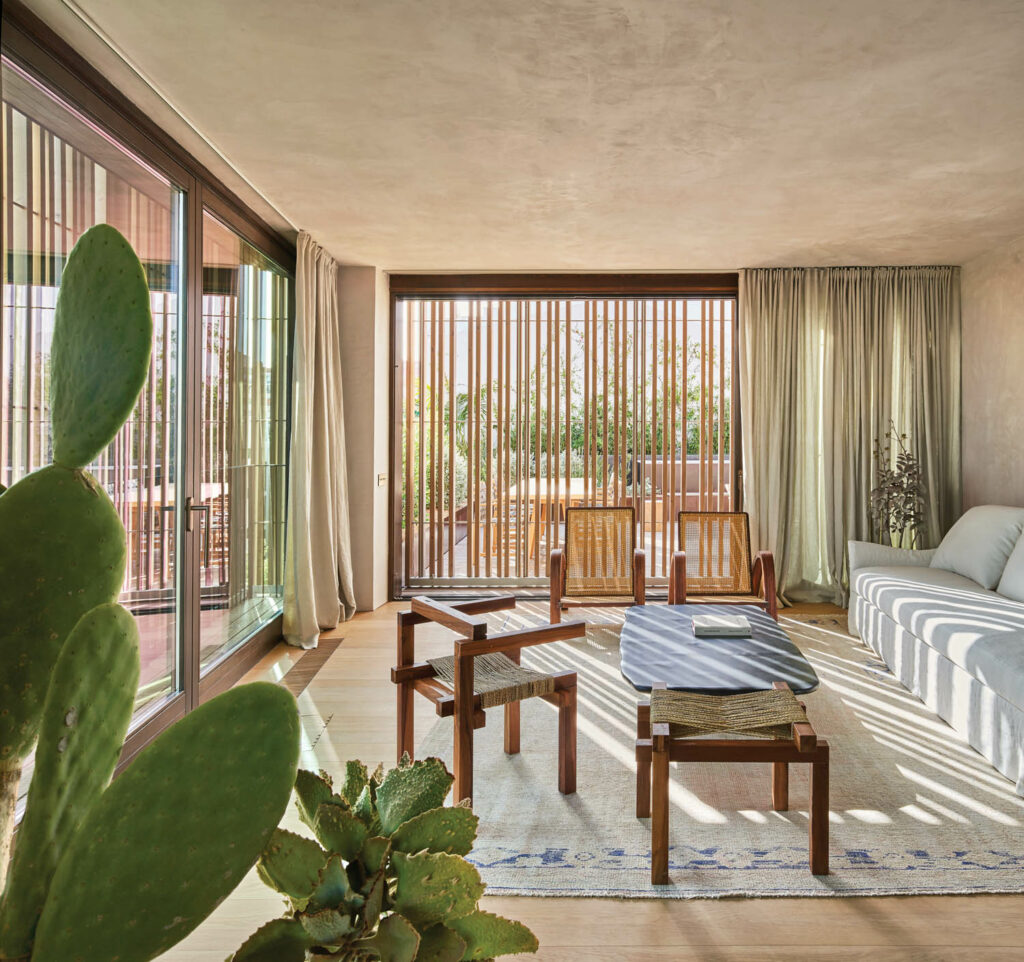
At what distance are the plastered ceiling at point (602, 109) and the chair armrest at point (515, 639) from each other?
6.14ft

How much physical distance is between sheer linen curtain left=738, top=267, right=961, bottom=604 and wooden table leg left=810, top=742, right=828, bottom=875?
3440 millimetres

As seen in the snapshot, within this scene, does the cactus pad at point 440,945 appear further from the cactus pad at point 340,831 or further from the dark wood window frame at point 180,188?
the dark wood window frame at point 180,188

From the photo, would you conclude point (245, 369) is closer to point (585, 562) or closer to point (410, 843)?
point (585, 562)

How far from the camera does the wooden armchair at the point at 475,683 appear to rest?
2.48 m

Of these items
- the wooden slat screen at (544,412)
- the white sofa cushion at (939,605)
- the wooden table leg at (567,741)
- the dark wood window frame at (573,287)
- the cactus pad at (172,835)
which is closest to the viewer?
the cactus pad at (172,835)

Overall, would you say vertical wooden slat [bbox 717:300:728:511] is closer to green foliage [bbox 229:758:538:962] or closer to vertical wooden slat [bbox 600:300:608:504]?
vertical wooden slat [bbox 600:300:608:504]

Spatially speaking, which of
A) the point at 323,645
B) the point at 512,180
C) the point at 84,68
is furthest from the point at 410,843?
the point at 323,645

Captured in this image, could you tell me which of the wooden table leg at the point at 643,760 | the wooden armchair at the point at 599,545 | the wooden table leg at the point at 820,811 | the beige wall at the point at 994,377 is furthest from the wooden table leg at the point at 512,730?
the beige wall at the point at 994,377

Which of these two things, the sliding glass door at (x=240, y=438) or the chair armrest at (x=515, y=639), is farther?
the sliding glass door at (x=240, y=438)

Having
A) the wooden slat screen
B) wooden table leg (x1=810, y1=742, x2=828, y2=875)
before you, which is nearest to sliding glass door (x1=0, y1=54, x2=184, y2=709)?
wooden table leg (x1=810, y1=742, x2=828, y2=875)

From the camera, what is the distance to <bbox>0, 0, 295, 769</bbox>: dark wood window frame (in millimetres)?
2248

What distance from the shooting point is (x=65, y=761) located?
447 millimetres

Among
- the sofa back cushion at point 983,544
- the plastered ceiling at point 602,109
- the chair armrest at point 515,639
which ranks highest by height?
the plastered ceiling at point 602,109

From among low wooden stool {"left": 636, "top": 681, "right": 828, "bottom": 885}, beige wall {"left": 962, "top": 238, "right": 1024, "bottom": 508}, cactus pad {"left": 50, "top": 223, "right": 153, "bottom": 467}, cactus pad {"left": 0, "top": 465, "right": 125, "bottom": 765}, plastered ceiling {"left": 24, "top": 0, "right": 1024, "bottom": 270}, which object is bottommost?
low wooden stool {"left": 636, "top": 681, "right": 828, "bottom": 885}
